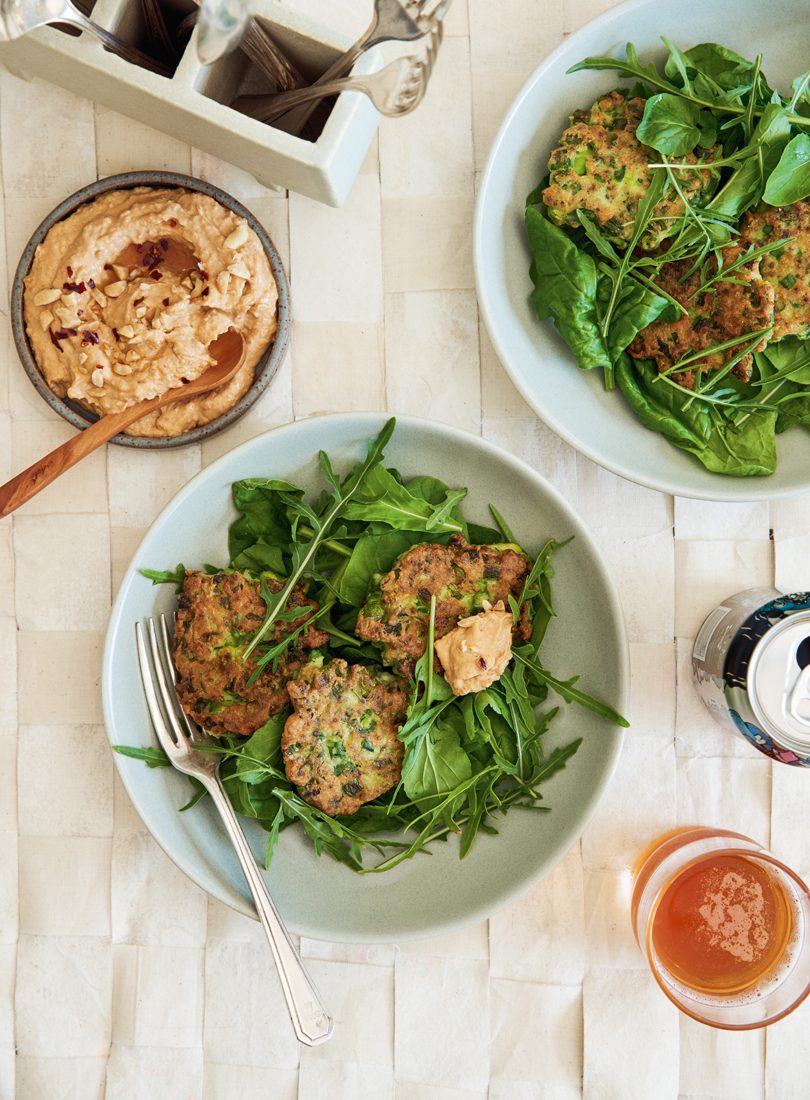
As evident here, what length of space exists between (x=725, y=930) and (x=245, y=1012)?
2.50 feet

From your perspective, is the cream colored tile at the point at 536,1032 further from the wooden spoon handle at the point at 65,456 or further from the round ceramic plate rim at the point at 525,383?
the wooden spoon handle at the point at 65,456

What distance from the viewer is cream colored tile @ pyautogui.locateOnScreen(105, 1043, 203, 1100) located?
1388 mm

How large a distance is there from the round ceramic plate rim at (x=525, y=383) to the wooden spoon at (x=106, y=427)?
36cm

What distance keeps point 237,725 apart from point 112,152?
2.93 ft

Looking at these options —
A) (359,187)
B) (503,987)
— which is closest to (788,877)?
(503,987)

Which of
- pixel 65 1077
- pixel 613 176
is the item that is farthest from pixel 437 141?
pixel 65 1077

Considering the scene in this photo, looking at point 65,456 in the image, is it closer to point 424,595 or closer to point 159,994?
point 424,595

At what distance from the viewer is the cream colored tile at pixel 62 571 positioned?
4.43 feet

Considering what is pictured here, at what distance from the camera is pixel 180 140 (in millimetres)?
1288

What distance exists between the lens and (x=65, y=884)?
138 cm

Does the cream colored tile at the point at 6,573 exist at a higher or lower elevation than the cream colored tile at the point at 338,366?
lower

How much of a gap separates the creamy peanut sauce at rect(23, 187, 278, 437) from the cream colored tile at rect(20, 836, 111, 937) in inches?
26.9

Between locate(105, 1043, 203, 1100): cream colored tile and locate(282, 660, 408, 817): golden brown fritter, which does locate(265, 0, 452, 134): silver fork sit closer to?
locate(282, 660, 408, 817): golden brown fritter

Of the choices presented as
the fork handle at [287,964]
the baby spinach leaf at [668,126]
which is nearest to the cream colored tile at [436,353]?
the baby spinach leaf at [668,126]
